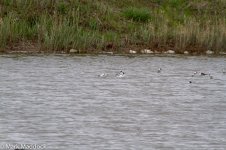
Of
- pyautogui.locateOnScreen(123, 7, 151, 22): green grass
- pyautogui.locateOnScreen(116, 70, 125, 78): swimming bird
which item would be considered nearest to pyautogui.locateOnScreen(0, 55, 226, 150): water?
pyautogui.locateOnScreen(116, 70, 125, 78): swimming bird

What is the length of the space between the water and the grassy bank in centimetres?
253

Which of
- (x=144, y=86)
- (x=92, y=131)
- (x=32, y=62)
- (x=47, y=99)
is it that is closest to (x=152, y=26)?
(x=32, y=62)

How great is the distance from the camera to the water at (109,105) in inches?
513

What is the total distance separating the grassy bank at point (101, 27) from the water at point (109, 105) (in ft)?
8.29

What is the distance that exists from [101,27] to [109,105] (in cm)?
1620

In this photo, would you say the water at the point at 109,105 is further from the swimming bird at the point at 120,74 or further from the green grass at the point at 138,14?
the green grass at the point at 138,14

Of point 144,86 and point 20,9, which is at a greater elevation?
point 20,9

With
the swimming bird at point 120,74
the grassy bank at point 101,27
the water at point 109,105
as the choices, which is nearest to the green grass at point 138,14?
the grassy bank at point 101,27

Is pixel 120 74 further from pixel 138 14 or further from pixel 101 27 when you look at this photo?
pixel 138 14

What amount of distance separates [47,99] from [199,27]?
51.1ft

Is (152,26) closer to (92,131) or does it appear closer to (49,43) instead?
(49,43)

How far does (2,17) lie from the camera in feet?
102

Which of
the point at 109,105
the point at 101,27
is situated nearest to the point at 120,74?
the point at 109,105

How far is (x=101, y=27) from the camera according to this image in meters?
32.9
